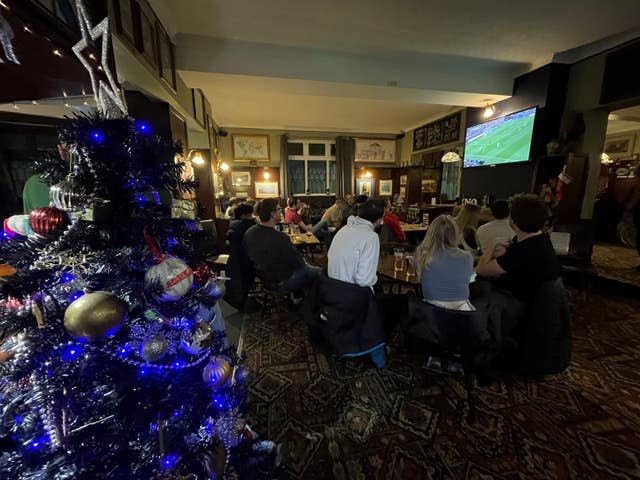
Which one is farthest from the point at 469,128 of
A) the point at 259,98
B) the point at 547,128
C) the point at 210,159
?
the point at 210,159

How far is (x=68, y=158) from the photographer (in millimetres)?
760

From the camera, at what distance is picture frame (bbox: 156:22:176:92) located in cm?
259

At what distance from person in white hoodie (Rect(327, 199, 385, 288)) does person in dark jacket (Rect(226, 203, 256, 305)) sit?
1.33 meters

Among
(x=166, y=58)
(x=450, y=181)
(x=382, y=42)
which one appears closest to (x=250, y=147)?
(x=166, y=58)

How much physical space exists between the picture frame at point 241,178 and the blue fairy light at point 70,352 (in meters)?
8.31

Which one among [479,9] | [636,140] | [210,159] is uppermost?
[479,9]

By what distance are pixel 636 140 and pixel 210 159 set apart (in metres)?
10.5

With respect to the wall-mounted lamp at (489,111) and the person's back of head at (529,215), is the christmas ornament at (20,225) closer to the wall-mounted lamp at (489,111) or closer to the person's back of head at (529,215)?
the person's back of head at (529,215)

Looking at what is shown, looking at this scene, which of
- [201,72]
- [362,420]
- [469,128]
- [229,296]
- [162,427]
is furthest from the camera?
[469,128]

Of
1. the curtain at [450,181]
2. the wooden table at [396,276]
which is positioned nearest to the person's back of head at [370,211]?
the wooden table at [396,276]

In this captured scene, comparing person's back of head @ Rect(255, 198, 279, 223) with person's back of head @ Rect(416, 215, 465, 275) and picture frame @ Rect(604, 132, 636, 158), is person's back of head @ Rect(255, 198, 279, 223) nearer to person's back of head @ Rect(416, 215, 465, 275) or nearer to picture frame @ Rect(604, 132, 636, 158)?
person's back of head @ Rect(416, 215, 465, 275)

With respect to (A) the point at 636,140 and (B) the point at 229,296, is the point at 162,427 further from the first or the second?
(A) the point at 636,140

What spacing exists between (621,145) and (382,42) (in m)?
8.27

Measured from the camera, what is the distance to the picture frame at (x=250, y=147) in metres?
8.16
